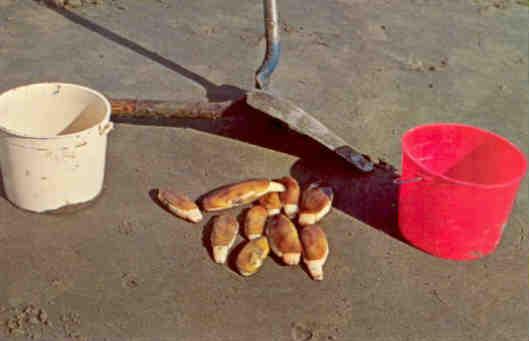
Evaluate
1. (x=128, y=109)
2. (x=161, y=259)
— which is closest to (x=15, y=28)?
(x=128, y=109)

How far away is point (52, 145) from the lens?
2.33 m

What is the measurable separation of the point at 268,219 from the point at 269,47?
104cm

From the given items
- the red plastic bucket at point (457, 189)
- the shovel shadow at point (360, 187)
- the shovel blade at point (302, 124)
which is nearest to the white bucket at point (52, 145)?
the shovel blade at point (302, 124)

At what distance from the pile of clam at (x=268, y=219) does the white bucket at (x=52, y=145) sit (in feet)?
1.05

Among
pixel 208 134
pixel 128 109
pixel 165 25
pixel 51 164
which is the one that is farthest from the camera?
pixel 165 25

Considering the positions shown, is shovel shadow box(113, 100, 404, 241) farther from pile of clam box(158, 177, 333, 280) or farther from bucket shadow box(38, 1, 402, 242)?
pile of clam box(158, 177, 333, 280)

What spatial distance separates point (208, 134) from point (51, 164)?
88cm

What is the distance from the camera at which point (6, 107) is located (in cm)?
250

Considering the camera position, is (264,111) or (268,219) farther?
Answer: (264,111)

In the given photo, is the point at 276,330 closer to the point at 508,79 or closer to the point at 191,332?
the point at 191,332

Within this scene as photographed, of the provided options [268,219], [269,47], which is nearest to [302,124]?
[268,219]

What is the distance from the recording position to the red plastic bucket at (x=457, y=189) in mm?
2309

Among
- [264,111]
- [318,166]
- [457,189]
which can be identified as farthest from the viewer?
[318,166]

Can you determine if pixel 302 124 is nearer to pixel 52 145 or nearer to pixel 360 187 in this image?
pixel 360 187
